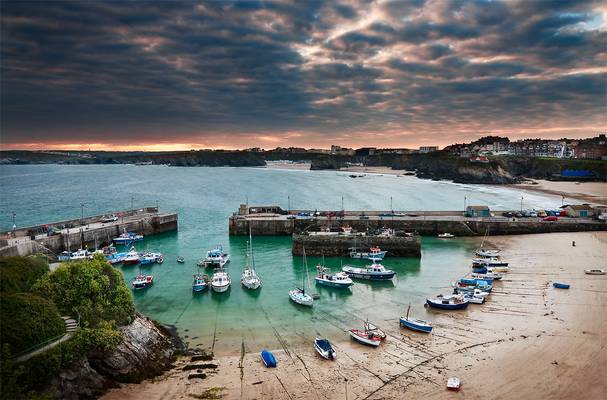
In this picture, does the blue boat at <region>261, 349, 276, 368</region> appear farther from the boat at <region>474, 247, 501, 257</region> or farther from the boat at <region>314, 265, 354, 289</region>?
the boat at <region>474, 247, 501, 257</region>

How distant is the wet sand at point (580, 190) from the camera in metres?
86.8

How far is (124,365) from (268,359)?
6718 mm

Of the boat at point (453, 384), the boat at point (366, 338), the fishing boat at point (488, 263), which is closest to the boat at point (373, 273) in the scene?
the fishing boat at point (488, 263)

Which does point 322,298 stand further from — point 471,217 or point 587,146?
point 587,146

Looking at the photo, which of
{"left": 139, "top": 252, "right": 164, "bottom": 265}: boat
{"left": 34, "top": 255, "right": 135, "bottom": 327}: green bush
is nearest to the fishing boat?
{"left": 34, "top": 255, "right": 135, "bottom": 327}: green bush

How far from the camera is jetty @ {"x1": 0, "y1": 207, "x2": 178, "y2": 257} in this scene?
4178cm

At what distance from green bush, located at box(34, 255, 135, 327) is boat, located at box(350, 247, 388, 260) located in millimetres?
26520

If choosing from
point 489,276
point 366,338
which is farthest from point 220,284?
point 489,276

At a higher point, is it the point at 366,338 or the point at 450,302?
the point at 450,302

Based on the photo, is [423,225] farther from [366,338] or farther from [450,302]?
[366,338]

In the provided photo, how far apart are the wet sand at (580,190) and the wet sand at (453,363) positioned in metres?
68.1

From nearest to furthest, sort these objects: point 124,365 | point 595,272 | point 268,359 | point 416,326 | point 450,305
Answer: point 124,365, point 268,359, point 416,326, point 450,305, point 595,272

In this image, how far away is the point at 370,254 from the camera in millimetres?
43531

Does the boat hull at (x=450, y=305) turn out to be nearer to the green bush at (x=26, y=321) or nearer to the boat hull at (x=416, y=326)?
the boat hull at (x=416, y=326)
